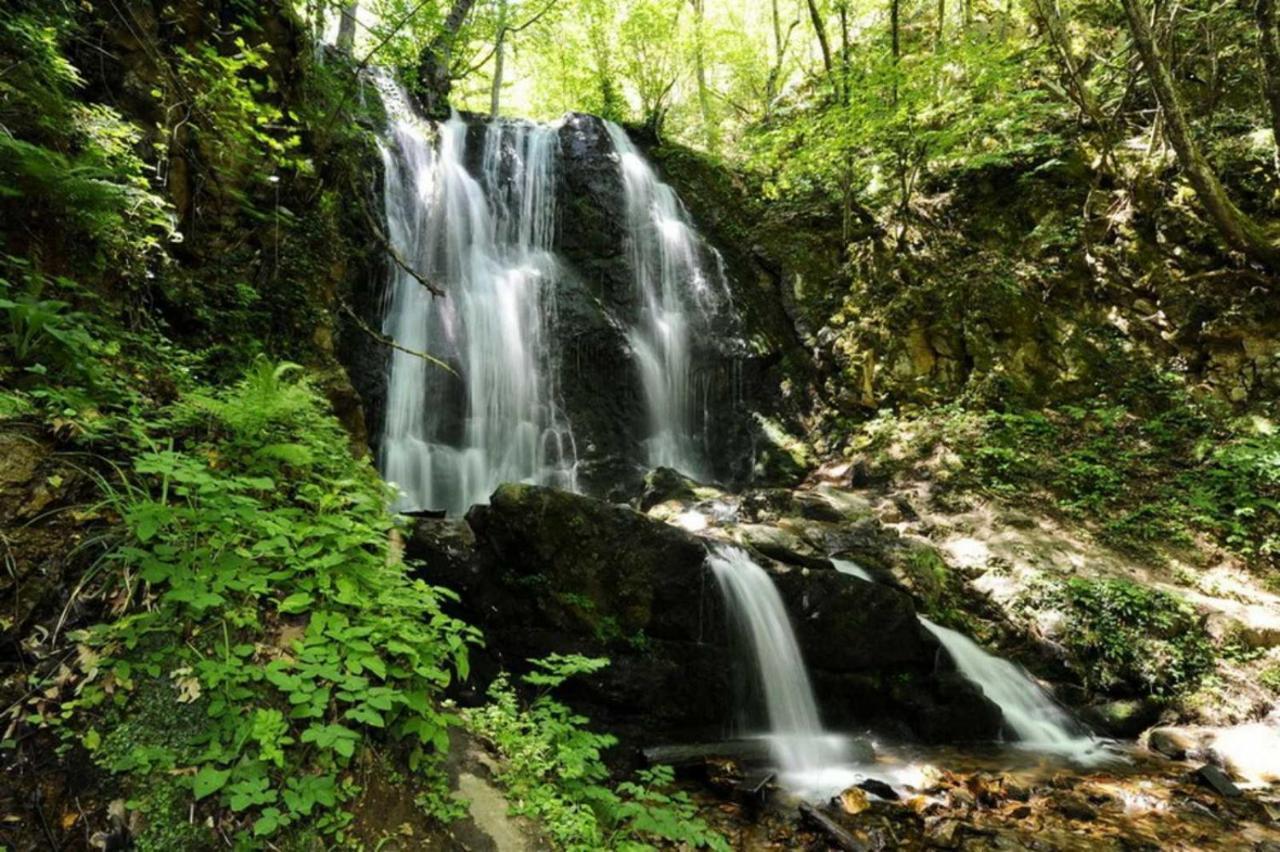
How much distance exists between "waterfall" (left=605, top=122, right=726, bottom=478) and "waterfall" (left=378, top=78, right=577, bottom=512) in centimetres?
187

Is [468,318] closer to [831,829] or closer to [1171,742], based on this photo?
[831,829]

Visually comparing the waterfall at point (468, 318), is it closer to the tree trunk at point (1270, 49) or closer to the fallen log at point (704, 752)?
the fallen log at point (704, 752)

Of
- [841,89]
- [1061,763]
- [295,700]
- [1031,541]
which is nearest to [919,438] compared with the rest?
[1031,541]

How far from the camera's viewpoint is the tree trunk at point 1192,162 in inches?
301

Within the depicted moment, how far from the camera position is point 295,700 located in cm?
189

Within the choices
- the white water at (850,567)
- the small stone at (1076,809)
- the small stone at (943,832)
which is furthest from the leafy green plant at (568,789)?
the white water at (850,567)

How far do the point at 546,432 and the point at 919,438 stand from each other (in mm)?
6639

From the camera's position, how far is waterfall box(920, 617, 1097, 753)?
6.02 m

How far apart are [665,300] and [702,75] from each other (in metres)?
11.2

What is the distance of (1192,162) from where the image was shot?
28.0 feet

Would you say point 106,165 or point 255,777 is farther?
point 106,165

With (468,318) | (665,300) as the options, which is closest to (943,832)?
(468,318)

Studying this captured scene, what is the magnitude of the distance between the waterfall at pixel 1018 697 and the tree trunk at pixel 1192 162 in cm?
745

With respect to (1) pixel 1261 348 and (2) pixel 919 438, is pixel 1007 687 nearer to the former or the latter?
(2) pixel 919 438
